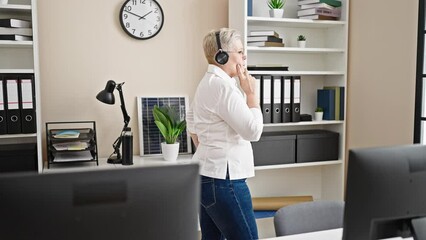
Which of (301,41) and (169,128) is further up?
(301,41)

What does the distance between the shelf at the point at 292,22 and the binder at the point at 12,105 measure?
1625mm

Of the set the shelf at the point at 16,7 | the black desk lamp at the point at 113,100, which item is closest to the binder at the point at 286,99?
the black desk lamp at the point at 113,100

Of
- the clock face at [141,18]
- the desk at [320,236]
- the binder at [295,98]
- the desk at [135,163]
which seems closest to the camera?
the desk at [320,236]

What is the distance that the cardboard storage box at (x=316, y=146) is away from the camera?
3529 millimetres

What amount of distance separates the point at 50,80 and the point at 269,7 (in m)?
1.71

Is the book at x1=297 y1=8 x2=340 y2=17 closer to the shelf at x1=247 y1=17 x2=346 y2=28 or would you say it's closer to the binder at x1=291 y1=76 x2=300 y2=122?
the shelf at x1=247 y1=17 x2=346 y2=28

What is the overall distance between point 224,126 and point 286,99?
144 cm

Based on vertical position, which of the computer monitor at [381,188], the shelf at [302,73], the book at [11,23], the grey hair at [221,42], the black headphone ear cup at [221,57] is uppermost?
the book at [11,23]

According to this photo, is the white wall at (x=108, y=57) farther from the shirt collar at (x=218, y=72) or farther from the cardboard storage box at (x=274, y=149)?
the shirt collar at (x=218, y=72)

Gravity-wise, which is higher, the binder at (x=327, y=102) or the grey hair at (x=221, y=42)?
the grey hair at (x=221, y=42)

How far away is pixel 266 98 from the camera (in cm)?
339

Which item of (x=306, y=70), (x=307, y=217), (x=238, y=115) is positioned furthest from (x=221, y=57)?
(x=306, y=70)

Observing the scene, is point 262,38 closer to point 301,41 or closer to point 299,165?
point 301,41

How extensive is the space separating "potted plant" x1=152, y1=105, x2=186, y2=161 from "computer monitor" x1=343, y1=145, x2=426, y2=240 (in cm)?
198
